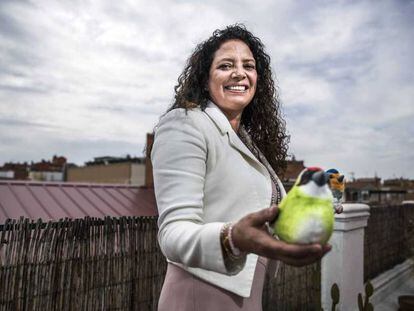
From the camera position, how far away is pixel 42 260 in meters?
3.09

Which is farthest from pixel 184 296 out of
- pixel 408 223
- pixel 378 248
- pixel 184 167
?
pixel 408 223

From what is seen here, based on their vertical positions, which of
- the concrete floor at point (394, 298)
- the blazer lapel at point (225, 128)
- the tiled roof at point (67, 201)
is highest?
the blazer lapel at point (225, 128)

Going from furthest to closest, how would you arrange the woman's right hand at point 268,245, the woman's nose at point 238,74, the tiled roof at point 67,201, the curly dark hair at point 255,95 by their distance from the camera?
the tiled roof at point 67,201, the curly dark hair at point 255,95, the woman's nose at point 238,74, the woman's right hand at point 268,245

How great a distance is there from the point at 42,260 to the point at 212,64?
237 cm

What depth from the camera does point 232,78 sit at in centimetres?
147

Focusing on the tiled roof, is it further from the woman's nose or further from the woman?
the woman's nose

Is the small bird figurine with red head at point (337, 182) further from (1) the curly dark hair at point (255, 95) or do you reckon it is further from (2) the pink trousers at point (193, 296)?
(2) the pink trousers at point (193, 296)

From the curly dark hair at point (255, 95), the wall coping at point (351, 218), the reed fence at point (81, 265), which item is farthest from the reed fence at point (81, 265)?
the curly dark hair at point (255, 95)

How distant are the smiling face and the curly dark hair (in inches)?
1.8

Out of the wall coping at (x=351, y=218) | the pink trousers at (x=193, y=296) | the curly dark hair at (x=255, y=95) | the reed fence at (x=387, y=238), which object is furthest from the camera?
the reed fence at (x=387, y=238)

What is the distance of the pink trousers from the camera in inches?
51.1

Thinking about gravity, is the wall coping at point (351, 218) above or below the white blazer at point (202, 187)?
below

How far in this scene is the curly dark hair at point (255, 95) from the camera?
62.3 inches

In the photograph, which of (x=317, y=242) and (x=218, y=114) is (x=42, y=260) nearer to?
(x=218, y=114)
